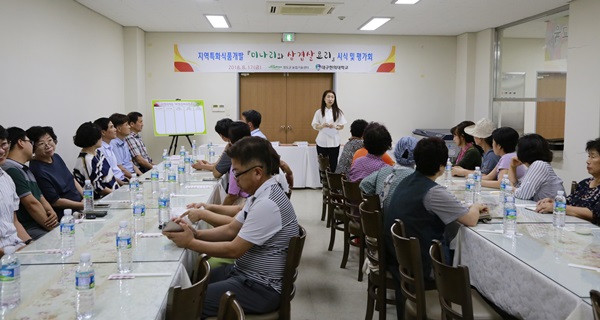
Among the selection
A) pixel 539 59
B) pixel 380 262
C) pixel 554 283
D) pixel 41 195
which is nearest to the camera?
pixel 554 283

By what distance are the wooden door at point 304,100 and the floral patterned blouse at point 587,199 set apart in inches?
242

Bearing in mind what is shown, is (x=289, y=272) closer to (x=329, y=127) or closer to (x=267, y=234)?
(x=267, y=234)

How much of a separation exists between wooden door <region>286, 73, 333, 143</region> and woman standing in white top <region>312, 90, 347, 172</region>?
35.8 inches

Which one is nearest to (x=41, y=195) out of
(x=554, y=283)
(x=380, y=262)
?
(x=380, y=262)

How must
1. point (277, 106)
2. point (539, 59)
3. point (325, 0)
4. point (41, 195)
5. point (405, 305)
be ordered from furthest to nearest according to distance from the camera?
point (277, 106) < point (539, 59) < point (325, 0) < point (41, 195) < point (405, 305)

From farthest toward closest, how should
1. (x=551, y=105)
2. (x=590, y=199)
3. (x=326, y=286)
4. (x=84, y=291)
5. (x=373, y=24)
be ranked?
(x=373, y=24) → (x=551, y=105) → (x=326, y=286) → (x=590, y=199) → (x=84, y=291)

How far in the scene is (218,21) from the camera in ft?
25.4

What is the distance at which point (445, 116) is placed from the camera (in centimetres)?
948

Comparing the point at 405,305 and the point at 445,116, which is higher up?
the point at 445,116

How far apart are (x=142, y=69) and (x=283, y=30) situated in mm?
2581

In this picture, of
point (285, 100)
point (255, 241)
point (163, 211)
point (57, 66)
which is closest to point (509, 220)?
point (255, 241)

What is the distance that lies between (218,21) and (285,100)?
82.7 inches

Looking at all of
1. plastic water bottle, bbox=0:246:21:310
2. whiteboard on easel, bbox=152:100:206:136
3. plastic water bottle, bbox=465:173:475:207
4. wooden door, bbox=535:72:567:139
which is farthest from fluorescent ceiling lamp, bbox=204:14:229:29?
plastic water bottle, bbox=0:246:21:310

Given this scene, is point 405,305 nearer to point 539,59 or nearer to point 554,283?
point 554,283
